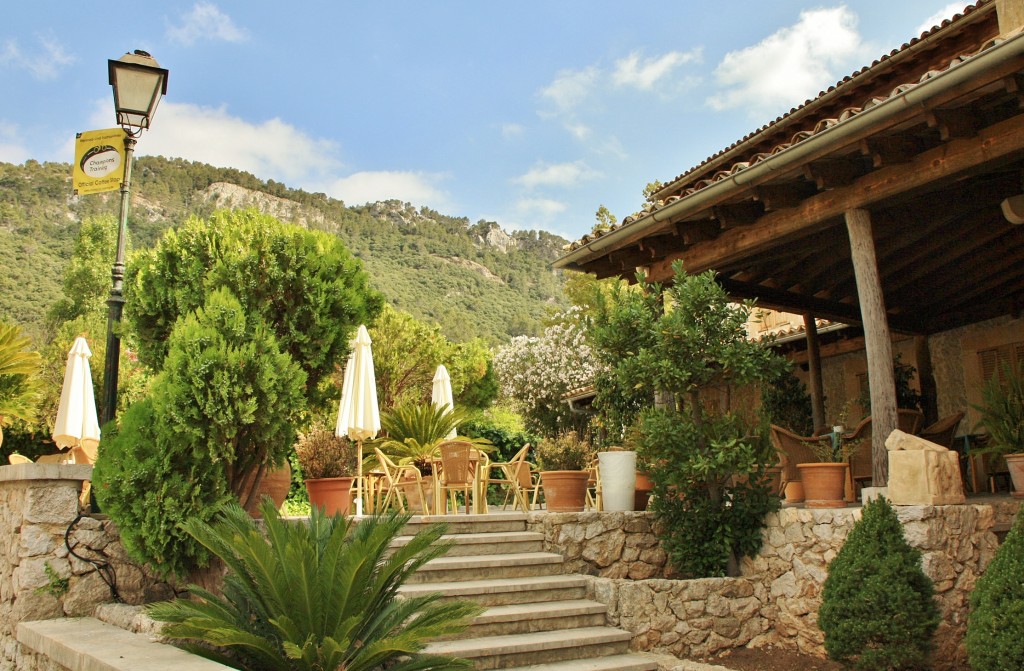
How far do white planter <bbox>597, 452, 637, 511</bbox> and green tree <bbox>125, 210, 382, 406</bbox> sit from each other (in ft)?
9.16

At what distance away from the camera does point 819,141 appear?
219 inches

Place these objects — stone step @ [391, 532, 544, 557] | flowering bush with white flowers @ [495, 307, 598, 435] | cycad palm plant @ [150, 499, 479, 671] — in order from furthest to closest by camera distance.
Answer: flowering bush with white flowers @ [495, 307, 598, 435] → stone step @ [391, 532, 544, 557] → cycad palm plant @ [150, 499, 479, 671]

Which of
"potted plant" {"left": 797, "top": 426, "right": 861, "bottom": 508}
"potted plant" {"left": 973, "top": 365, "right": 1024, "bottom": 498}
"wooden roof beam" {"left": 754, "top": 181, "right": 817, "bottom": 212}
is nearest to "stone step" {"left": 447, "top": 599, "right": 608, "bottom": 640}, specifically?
"potted plant" {"left": 797, "top": 426, "right": 861, "bottom": 508}

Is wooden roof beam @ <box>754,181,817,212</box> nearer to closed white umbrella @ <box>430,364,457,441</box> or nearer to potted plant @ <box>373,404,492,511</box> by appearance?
potted plant @ <box>373,404,492,511</box>

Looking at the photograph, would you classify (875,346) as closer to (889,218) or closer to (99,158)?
(889,218)

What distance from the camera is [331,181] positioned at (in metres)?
54.7

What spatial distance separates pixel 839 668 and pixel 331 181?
53.3 metres

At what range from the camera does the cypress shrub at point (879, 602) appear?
485 cm

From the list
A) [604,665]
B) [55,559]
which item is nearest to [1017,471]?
[604,665]

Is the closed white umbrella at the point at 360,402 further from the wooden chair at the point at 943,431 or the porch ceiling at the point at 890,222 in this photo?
the wooden chair at the point at 943,431

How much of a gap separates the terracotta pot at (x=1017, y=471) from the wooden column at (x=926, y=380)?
4.16 m

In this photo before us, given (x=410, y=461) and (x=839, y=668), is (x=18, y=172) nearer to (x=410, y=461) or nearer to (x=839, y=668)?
(x=410, y=461)

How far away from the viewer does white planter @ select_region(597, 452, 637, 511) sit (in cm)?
732

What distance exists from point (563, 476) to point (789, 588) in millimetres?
2320
